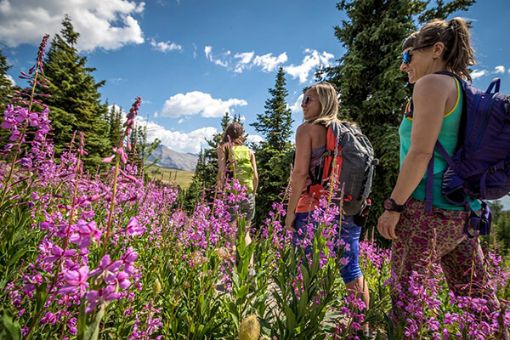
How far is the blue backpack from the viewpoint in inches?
63.6

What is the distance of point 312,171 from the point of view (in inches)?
110

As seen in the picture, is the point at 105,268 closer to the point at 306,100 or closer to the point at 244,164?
the point at 306,100

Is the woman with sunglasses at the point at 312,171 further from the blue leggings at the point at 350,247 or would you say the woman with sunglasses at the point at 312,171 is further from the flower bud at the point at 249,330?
the flower bud at the point at 249,330

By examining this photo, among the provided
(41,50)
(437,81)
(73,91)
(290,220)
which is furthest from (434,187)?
(73,91)

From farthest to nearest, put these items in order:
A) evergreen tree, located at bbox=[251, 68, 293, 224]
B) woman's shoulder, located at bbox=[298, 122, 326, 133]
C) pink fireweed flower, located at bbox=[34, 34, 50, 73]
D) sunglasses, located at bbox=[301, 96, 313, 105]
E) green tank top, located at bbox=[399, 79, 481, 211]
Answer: evergreen tree, located at bbox=[251, 68, 293, 224] < sunglasses, located at bbox=[301, 96, 313, 105] < woman's shoulder, located at bbox=[298, 122, 326, 133] < pink fireweed flower, located at bbox=[34, 34, 50, 73] < green tank top, located at bbox=[399, 79, 481, 211]

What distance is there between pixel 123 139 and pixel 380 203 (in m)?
12.1

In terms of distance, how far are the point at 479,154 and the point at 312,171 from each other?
139 cm

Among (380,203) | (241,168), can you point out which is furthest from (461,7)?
(241,168)

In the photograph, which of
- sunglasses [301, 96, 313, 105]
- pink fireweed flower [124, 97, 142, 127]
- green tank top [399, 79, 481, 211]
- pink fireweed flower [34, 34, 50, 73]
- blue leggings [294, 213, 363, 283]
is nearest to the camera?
pink fireweed flower [124, 97, 142, 127]

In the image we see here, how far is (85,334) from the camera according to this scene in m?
0.80

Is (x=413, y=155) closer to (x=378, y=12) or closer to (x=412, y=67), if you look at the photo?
(x=412, y=67)

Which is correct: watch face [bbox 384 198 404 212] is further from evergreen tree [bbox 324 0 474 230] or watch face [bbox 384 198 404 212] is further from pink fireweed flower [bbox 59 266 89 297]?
evergreen tree [bbox 324 0 474 230]

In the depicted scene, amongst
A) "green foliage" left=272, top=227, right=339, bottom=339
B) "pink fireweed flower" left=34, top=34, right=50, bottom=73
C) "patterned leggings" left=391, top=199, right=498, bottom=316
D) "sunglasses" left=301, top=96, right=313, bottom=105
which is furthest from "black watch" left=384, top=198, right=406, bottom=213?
"pink fireweed flower" left=34, top=34, right=50, bottom=73

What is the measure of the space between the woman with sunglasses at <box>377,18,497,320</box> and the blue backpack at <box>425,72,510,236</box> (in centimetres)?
6
